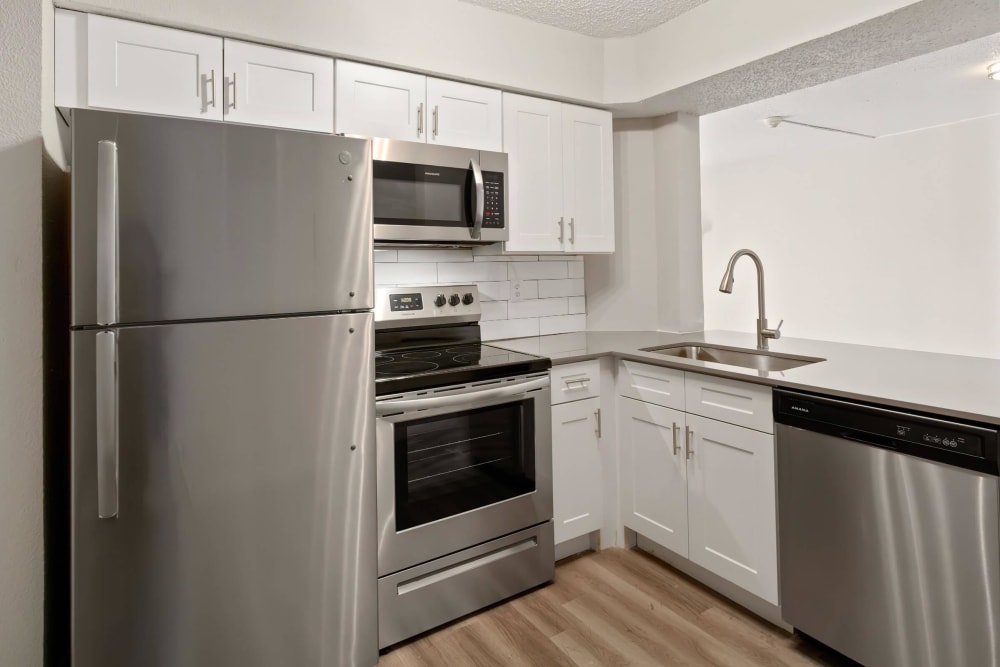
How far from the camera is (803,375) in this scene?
6.03 feet

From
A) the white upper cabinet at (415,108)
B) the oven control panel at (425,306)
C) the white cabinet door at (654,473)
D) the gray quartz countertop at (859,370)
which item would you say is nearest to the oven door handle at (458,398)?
the gray quartz countertop at (859,370)

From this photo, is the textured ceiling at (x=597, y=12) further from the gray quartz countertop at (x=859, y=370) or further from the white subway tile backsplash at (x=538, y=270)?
the gray quartz countertop at (x=859, y=370)

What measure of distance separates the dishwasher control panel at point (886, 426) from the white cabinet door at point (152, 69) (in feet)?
7.18

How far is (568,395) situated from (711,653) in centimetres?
107

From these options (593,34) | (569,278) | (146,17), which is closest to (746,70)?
(593,34)

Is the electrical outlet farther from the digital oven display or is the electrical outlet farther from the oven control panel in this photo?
the digital oven display

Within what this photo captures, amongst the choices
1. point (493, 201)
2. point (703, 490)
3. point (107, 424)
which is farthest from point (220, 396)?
point (703, 490)

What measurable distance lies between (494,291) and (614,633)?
1.63 m

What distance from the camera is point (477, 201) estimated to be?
2.28 meters

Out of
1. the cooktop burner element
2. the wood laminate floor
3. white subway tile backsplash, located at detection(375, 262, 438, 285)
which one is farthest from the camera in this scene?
white subway tile backsplash, located at detection(375, 262, 438, 285)

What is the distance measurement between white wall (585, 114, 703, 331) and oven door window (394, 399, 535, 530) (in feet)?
4.14

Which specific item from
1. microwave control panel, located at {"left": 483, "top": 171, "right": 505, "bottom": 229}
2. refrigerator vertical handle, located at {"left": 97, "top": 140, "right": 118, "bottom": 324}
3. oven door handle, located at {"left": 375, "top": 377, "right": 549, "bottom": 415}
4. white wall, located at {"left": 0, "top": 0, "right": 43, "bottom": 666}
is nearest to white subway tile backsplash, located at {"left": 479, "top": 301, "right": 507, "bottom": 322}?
microwave control panel, located at {"left": 483, "top": 171, "right": 505, "bottom": 229}

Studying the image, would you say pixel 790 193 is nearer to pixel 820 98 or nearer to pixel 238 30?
pixel 820 98

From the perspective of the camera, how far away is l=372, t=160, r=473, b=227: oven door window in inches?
83.7
